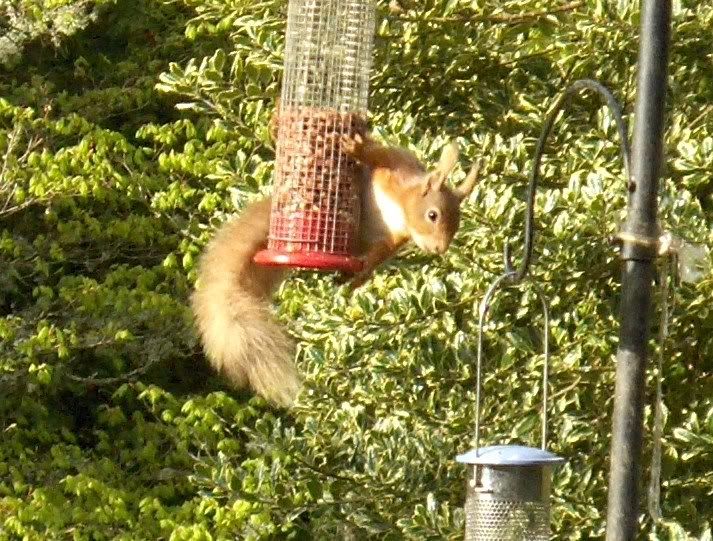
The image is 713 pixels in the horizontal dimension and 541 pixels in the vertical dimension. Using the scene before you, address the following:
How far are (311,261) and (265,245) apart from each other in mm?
355

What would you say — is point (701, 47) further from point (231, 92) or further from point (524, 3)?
point (231, 92)

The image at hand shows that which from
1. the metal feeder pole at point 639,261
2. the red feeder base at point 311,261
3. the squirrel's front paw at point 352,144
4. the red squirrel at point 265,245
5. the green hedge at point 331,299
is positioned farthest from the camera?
the green hedge at point 331,299

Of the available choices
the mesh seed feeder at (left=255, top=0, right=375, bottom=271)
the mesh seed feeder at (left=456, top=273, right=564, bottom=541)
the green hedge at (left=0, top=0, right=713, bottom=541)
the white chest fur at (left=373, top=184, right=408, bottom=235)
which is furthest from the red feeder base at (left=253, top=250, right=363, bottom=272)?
the green hedge at (left=0, top=0, right=713, bottom=541)

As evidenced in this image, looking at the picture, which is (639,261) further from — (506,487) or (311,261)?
(311,261)

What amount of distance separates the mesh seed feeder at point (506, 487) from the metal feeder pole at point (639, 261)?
27cm

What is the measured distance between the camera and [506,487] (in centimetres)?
254

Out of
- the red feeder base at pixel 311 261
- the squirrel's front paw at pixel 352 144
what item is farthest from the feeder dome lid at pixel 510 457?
the squirrel's front paw at pixel 352 144

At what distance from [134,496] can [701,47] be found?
2.77 meters

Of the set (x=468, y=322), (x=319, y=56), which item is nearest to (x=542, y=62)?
(x=468, y=322)

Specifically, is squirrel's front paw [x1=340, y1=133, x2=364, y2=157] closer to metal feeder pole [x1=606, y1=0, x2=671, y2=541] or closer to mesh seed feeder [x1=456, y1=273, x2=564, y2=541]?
mesh seed feeder [x1=456, y1=273, x2=564, y2=541]

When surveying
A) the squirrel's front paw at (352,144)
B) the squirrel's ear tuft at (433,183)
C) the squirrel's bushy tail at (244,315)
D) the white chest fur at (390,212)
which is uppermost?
the squirrel's front paw at (352,144)

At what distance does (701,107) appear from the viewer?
410 centimetres

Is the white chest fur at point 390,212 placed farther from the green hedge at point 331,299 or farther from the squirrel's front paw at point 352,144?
the green hedge at point 331,299

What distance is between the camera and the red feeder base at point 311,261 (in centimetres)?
309
